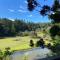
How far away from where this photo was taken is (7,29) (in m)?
88.9

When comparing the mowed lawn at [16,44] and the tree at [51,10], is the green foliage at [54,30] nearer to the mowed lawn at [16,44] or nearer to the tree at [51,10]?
the tree at [51,10]

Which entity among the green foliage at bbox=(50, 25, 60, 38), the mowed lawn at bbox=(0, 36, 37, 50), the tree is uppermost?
the tree

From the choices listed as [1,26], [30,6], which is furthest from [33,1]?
[1,26]

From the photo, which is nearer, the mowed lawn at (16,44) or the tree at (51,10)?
the tree at (51,10)

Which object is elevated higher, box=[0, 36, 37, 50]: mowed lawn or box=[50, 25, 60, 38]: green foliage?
box=[50, 25, 60, 38]: green foliage

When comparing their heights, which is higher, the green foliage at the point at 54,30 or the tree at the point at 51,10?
the tree at the point at 51,10

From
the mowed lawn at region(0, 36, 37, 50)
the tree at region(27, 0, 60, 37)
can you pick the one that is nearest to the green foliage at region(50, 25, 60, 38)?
the tree at region(27, 0, 60, 37)

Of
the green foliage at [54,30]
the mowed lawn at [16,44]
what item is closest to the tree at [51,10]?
the green foliage at [54,30]

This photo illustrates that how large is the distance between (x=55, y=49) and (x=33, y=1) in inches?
119

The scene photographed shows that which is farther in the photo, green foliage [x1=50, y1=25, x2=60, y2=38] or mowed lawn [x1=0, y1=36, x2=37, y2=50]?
mowed lawn [x1=0, y1=36, x2=37, y2=50]

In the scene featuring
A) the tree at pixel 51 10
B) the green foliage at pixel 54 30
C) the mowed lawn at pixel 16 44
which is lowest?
the mowed lawn at pixel 16 44

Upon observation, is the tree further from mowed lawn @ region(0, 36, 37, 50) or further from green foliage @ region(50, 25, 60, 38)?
mowed lawn @ region(0, 36, 37, 50)

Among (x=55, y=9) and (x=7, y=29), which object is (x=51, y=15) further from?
(x=7, y=29)

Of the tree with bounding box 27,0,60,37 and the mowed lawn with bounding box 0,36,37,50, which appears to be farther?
the mowed lawn with bounding box 0,36,37,50
